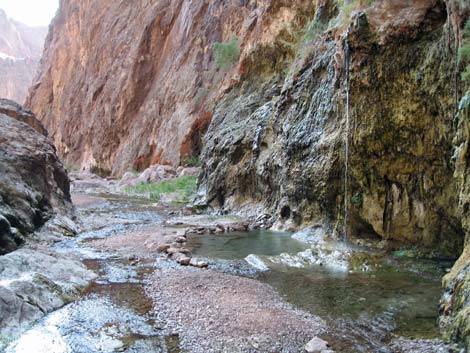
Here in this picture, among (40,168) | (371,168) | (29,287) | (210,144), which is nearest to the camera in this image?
(29,287)

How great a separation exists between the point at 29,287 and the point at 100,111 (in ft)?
120

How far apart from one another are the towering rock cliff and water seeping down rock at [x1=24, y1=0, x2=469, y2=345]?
7724 cm

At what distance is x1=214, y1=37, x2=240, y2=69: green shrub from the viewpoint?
21.1 m

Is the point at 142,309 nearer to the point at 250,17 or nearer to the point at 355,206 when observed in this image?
the point at 355,206

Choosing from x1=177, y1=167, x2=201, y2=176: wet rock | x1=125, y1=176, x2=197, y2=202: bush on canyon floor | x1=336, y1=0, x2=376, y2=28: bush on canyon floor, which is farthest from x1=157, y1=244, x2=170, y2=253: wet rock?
x1=177, y1=167, x2=201, y2=176: wet rock

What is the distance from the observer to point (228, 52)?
21.2 meters

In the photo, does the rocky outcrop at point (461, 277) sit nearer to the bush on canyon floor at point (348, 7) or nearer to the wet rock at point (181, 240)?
the bush on canyon floor at point (348, 7)

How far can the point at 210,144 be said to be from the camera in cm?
1722

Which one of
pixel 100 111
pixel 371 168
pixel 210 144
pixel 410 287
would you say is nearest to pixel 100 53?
pixel 100 111

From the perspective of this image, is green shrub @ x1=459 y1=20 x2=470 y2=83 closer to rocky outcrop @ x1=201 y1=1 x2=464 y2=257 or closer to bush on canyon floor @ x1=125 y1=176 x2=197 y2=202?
rocky outcrop @ x1=201 y1=1 x2=464 y2=257

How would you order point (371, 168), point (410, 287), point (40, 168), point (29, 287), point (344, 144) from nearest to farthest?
point (29, 287)
point (410, 287)
point (371, 168)
point (344, 144)
point (40, 168)

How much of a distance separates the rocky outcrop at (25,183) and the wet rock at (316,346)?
5177 mm

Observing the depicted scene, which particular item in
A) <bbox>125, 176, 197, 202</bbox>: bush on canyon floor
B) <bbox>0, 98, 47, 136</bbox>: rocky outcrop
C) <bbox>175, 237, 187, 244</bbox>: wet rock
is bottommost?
<bbox>125, 176, 197, 202</bbox>: bush on canyon floor

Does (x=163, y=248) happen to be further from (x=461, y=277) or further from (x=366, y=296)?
(x=461, y=277)
